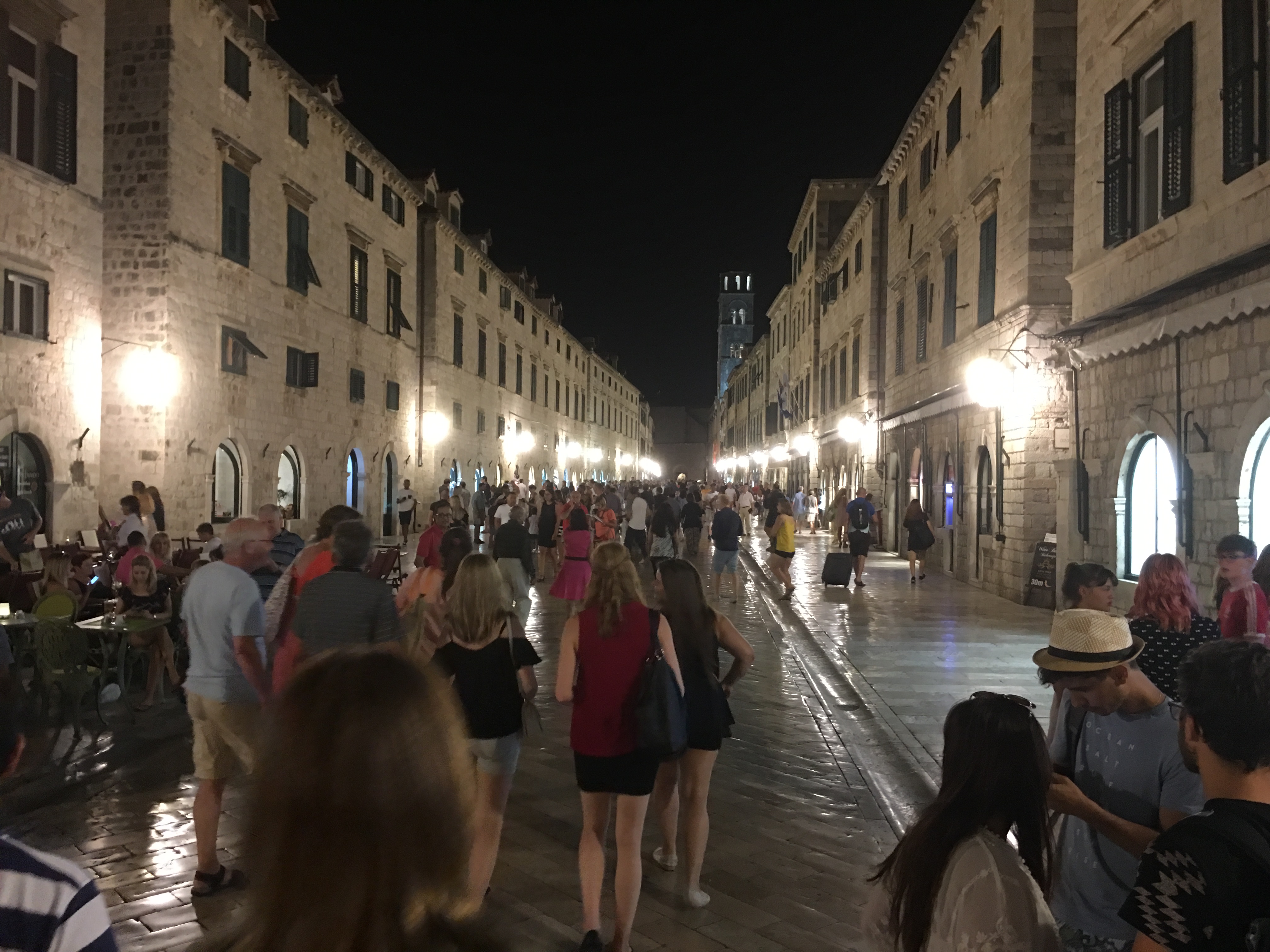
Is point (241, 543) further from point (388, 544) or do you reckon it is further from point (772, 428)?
point (772, 428)

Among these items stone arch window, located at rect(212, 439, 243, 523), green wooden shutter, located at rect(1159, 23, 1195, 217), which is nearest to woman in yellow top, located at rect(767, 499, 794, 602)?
green wooden shutter, located at rect(1159, 23, 1195, 217)

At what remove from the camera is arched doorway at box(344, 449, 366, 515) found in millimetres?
24859

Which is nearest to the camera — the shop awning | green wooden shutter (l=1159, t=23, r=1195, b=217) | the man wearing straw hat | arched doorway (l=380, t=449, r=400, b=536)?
the man wearing straw hat

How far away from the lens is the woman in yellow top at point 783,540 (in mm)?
15461

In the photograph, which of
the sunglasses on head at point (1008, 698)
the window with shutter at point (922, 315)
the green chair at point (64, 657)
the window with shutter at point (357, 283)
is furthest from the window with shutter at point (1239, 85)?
the window with shutter at point (357, 283)

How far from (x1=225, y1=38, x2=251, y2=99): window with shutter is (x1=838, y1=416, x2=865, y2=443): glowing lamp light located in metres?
17.8

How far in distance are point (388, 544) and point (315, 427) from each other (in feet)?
13.1

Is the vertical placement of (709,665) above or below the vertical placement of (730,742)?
above

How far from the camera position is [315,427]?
72.9ft

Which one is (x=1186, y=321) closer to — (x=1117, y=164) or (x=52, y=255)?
(x=1117, y=164)

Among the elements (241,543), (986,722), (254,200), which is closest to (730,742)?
(241,543)

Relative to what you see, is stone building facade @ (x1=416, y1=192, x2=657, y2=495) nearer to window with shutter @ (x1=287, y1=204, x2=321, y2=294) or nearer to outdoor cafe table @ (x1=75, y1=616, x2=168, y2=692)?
window with shutter @ (x1=287, y1=204, x2=321, y2=294)

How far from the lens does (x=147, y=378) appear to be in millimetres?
15688

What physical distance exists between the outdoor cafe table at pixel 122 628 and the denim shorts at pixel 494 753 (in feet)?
15.3
